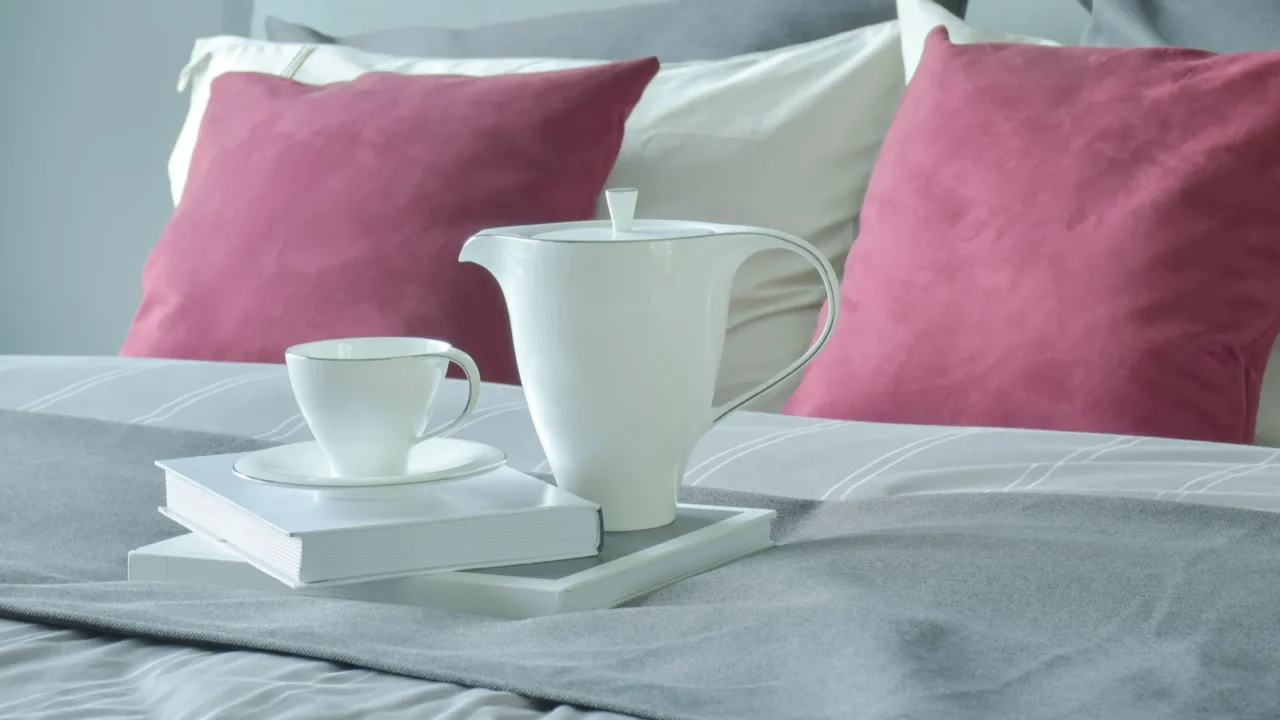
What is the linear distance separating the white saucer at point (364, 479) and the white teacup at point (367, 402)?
0.7 inches

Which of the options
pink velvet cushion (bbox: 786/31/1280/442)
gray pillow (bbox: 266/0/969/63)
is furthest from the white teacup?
gray pillow (bbox: 266/0/969/63)

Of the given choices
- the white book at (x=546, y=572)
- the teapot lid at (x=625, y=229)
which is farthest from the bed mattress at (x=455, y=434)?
the teapot lid at (x=625, y=229)

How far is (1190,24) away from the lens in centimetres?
151

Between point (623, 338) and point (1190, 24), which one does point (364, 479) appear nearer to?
point (623, 338)

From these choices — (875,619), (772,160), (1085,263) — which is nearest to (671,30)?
(772,160)

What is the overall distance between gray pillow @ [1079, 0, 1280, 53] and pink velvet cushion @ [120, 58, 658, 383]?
52 cm

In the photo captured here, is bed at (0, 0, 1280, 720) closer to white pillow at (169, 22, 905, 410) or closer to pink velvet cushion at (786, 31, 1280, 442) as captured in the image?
pink velvet cushion at (786, 31, 1280, 442)

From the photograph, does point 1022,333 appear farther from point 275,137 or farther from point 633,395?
point 275,137

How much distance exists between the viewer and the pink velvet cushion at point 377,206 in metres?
1.46

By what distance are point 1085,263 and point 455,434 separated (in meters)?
0.56

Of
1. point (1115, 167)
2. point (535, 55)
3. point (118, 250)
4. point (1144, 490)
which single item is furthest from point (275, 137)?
point (118, 250)

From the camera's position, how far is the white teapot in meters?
0.79

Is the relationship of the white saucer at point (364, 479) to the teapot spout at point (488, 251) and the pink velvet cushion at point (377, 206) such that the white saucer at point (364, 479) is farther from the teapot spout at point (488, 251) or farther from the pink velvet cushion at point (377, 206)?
the pink velvet cushion at point (377, 206)

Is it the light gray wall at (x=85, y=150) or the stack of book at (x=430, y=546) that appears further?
the light gray wall at (x=85, y=150)
